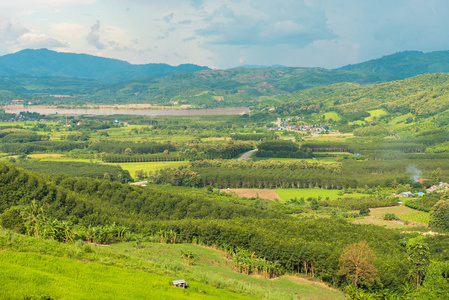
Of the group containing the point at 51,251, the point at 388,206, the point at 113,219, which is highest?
the point at 51,251

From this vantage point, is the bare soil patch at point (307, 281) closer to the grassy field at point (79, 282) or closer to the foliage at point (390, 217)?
the grassy field at point (79, 282)

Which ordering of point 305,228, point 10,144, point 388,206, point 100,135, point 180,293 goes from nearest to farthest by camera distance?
point 180,293 → point 305,228 → point 388,206 → point 10,144 → point 100,135

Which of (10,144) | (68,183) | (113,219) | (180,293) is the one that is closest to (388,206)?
(113,219)

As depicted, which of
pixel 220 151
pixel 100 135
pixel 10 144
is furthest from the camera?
pixel 100 135

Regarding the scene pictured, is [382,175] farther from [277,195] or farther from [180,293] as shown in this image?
[180,293]

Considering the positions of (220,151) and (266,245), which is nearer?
(266,245)

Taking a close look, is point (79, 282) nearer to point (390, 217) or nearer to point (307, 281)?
point (307, 281)

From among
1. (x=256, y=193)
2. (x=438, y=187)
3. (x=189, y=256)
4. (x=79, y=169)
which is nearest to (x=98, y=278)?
(x=189, y=256)
